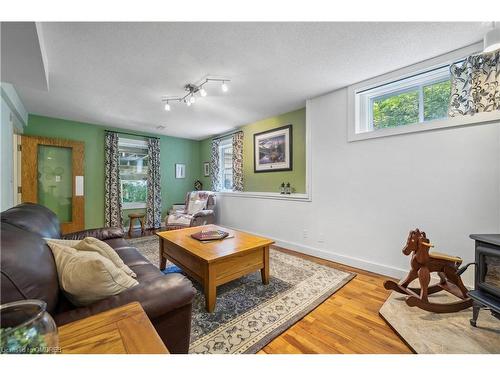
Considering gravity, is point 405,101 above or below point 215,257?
above

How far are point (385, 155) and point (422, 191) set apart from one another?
530 millimetres

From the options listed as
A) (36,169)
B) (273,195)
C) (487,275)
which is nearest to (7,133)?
(36,169)

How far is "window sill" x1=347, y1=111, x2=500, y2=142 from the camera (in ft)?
5.98

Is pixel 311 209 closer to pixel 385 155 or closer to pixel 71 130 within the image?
pixel 385 155

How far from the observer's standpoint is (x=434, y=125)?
6.86 feet

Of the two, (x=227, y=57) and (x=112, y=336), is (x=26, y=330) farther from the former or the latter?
(x=227, y=57)

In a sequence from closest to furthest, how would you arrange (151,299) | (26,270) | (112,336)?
(112,336) → (26,270) → (151,299)

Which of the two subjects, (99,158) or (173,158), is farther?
(173,158)

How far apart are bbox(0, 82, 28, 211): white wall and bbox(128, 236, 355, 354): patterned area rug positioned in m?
2.42

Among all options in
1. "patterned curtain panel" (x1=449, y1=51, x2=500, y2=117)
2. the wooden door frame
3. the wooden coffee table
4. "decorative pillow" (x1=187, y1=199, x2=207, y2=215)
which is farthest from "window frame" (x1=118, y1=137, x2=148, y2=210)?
"patterned curtain panel" (x1=449, y1=51, x2=500, y2=117)

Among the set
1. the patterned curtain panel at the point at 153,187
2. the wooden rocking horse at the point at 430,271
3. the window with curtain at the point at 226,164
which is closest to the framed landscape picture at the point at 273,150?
the window with curtain at the point at 226,164

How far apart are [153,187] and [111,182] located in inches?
33.2

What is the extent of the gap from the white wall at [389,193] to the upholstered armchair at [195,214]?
153 cm

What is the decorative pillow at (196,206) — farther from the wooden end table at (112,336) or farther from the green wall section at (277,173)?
the wooden end table at (112,336)
